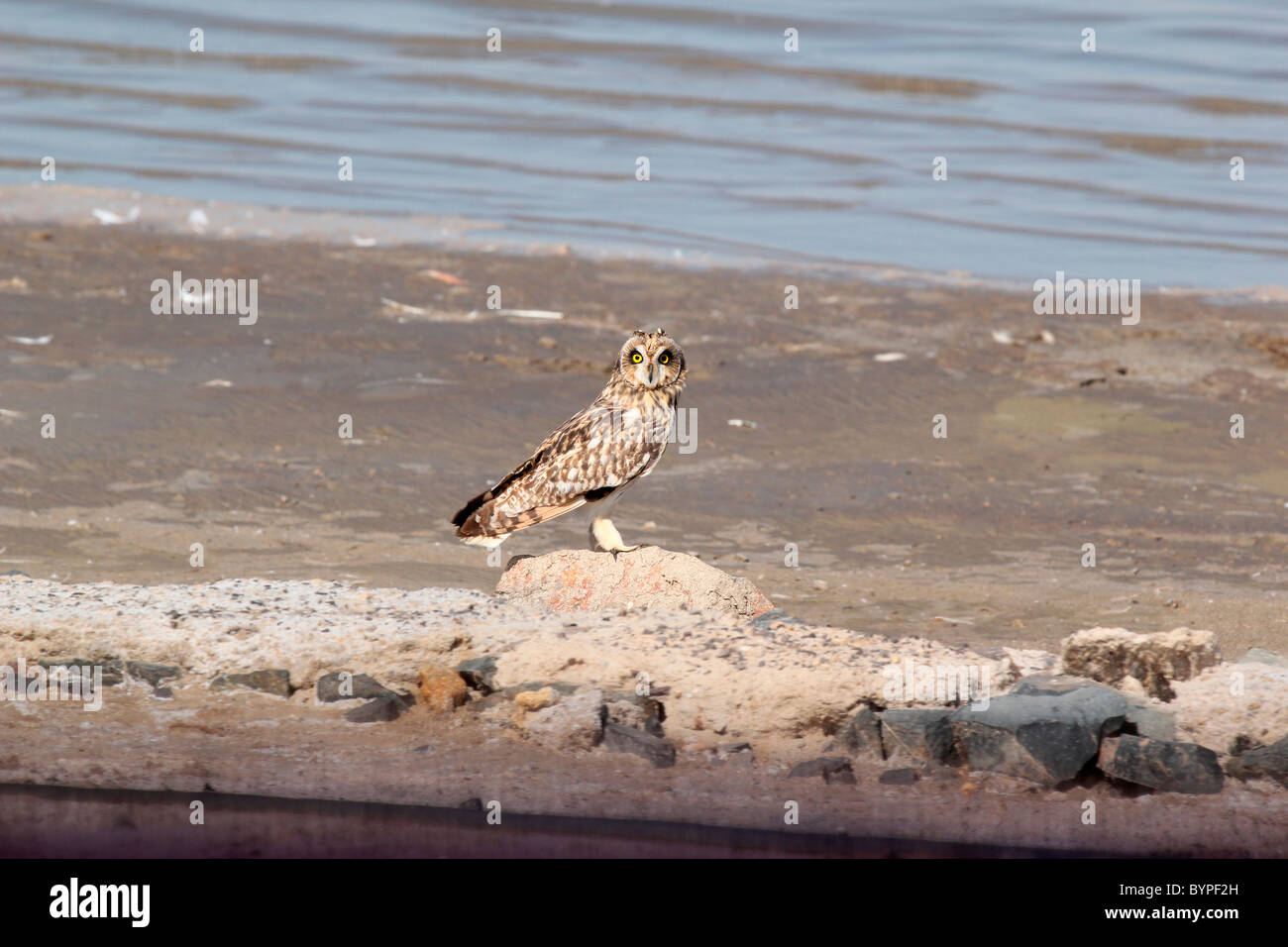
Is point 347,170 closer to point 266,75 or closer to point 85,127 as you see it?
point 85,127

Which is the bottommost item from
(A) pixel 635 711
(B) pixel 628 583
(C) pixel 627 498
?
(A) pixel 635 711

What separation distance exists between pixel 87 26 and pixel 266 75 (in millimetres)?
4303

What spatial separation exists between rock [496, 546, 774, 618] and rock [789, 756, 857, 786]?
4.32 feet

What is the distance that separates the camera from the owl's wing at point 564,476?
7129 mm

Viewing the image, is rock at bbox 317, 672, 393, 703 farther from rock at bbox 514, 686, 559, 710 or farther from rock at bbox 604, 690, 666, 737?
rock at bbox 604, 690, 666, 737

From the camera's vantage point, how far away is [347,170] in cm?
1909

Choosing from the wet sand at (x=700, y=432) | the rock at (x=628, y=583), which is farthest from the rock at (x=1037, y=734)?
the wet sand at (x=700, y=432)

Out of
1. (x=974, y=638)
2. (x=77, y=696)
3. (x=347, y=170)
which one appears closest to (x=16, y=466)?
(x=77, y=696)

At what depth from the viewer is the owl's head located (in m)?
7.10

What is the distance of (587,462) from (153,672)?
1.88 m

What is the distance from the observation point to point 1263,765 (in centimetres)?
552

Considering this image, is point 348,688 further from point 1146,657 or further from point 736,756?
point 1146,657

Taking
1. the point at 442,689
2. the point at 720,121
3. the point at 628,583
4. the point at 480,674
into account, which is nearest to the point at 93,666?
the point at 442,689

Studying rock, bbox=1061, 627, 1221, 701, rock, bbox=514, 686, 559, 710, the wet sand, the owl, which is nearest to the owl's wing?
the owl
